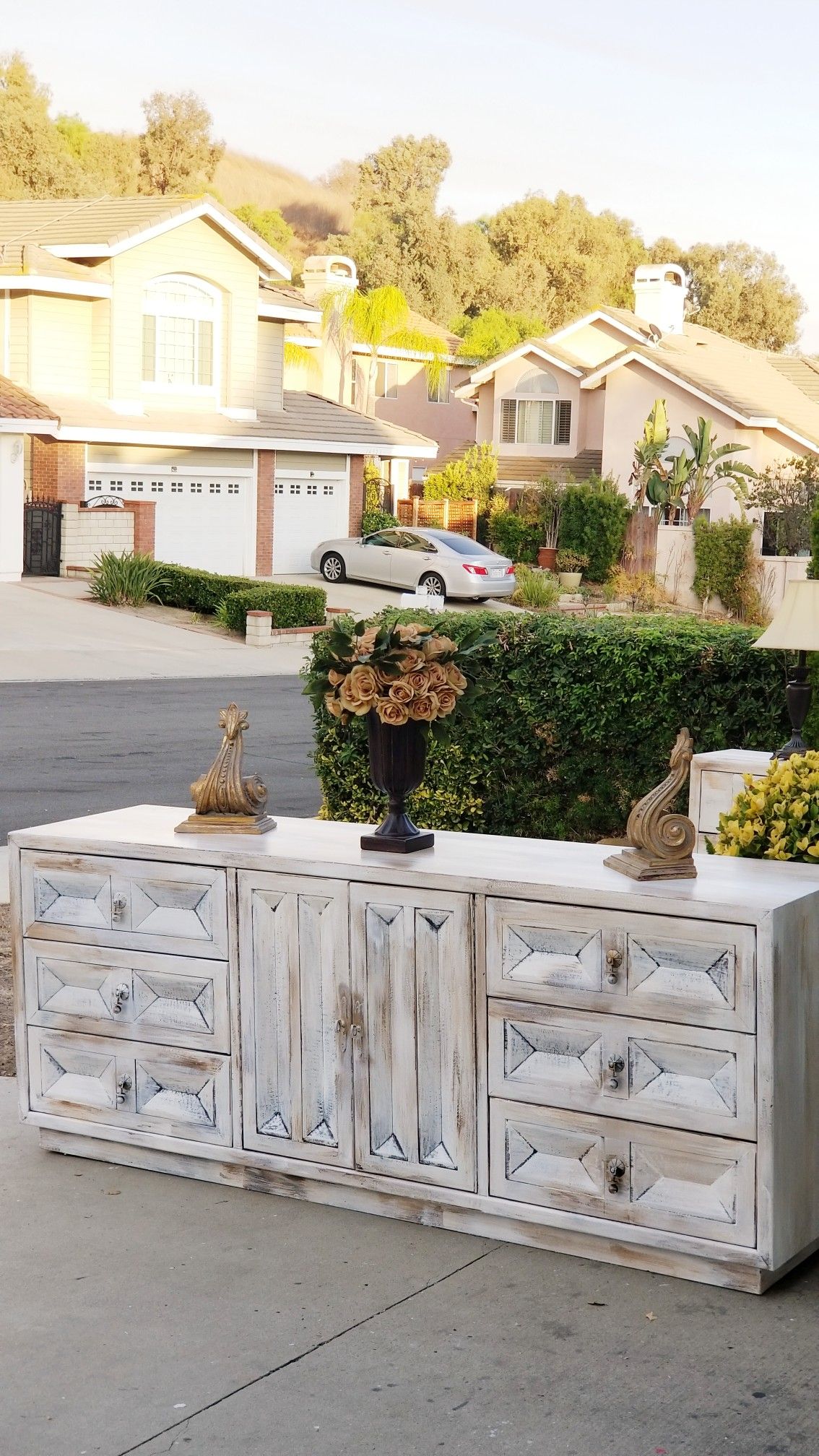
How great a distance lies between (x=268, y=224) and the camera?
9000 centimetres

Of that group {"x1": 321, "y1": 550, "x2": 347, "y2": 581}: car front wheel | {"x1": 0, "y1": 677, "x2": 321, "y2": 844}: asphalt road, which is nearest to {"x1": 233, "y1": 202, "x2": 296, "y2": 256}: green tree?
{"x1": 321, "y1": 550, "x2": 347, "y2": 581}: car front wheel

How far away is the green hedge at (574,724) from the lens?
9773 mm

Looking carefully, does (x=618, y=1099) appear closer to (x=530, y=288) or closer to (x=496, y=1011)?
(x=496, y=1011)

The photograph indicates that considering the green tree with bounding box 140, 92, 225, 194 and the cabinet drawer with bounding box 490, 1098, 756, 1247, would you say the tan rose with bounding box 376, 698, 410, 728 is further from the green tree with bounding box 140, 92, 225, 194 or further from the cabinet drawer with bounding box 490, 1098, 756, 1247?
the green tree with bounding box 140, 92, 225, 194

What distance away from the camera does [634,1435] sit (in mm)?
3887

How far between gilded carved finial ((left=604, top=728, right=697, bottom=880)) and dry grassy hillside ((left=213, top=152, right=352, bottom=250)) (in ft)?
415

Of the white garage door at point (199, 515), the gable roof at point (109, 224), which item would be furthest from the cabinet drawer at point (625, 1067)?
the gable roof at point (109, 224)

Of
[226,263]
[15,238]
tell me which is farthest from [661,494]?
[15,238]

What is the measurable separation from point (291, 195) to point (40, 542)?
122 metres

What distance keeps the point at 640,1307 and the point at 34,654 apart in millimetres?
20659

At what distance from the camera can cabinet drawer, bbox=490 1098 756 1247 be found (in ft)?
14.9

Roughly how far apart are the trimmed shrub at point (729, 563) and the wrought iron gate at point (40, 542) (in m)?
13.6

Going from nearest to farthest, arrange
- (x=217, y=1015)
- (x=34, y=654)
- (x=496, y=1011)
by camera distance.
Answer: (x=496, y=1011) < (x=217, y=1015) < (x=34, y=654)

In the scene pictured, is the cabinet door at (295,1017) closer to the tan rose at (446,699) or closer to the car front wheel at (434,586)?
the tan rose at (446,699)
